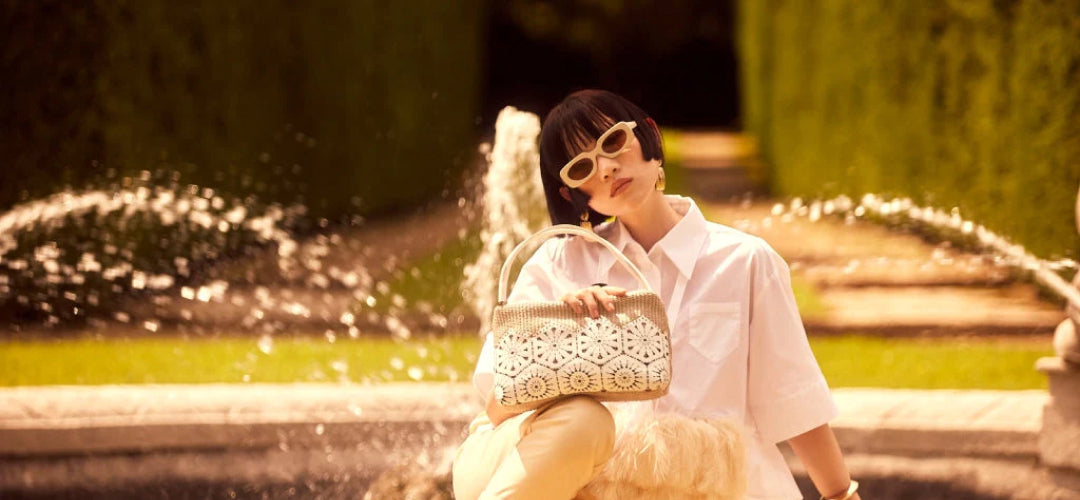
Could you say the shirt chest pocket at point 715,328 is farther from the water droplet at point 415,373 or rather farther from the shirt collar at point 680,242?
the water droplet at point 415,373

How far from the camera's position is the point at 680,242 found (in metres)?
1.93

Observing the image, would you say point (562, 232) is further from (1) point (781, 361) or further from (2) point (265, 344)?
(2) point (265, 344)

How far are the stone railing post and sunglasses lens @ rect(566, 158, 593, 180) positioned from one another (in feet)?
5.67

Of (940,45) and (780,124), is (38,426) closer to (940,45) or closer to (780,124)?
(940,45)

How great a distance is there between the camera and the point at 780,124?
15109 millimetres

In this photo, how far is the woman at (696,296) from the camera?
1.89 m

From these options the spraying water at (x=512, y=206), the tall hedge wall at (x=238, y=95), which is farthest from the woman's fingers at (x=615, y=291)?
the tall hedge wall at (x=238, y=95)

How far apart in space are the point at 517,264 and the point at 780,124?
33.1 ft

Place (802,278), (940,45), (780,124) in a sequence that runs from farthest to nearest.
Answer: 1. (780,124)
2. (940,45)
3. (802,278)

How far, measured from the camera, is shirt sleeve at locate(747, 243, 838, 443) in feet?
6.25

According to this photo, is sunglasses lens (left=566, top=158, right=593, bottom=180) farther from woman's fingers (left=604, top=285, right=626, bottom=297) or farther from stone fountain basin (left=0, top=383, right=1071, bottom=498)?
stone fountain basin (left=0, top=383, right=1071, bottom=498)

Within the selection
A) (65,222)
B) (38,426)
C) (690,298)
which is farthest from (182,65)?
(690,298)

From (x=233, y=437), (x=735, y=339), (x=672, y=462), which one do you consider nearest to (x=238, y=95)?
(x=233, y=437)

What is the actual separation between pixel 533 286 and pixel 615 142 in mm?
268
